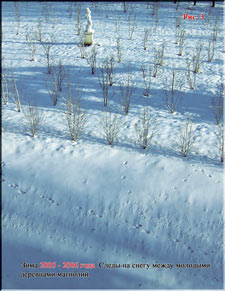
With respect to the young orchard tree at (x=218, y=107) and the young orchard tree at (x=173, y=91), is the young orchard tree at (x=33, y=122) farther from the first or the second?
the young orchard tree at (x=218, y=107)

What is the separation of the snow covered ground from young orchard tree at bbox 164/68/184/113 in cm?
14

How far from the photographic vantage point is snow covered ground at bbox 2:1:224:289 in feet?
10.2

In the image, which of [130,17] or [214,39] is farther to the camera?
[130,17]

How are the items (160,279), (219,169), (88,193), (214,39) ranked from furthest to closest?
(214,39) → (219,169) → (88,193) → (160,279)

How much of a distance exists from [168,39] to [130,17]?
10.0ft

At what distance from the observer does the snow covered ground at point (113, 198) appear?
310 cm

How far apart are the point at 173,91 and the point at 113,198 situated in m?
3.33

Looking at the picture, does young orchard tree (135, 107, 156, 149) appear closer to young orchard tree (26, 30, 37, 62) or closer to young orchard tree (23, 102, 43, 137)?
young orchard tree (23, 102, 43, 137)

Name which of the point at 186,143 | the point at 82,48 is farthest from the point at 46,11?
the point at 186,143

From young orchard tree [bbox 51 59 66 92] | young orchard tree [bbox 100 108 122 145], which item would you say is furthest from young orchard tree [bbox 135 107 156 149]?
young orchard tree [bbox 51 59 66 92]

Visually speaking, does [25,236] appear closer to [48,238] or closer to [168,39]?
[48,238]

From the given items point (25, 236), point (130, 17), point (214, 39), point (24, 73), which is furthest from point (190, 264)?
point (130, 17)

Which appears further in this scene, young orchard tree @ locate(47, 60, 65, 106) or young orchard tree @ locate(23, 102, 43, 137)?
young orchard tree @ locate(47, 60, 65, 106)

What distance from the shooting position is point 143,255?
10.5ft
